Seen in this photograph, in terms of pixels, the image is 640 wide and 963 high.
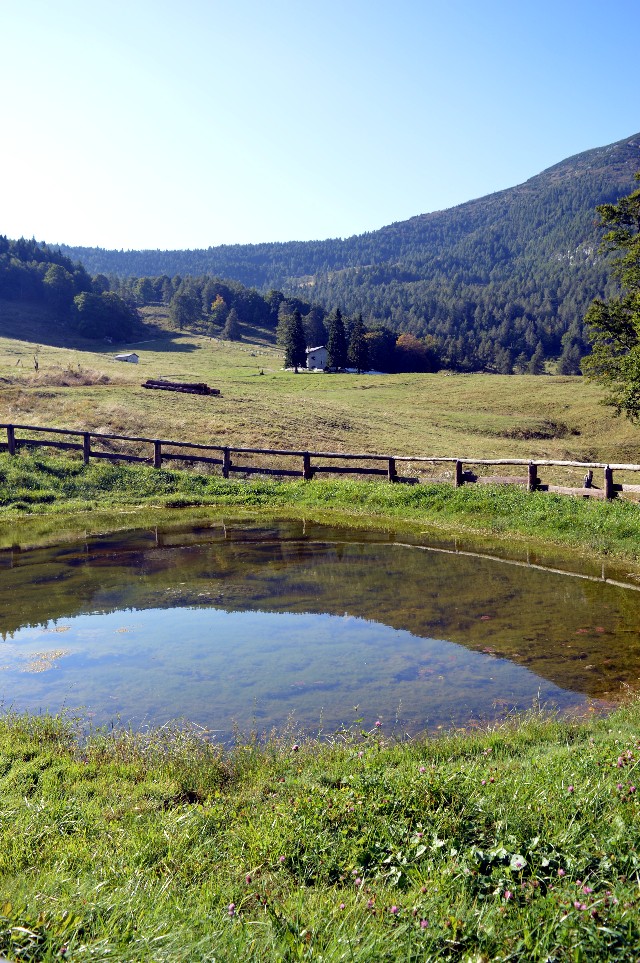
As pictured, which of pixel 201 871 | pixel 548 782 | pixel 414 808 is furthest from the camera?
pixel 548 782

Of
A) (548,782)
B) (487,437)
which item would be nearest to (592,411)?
(487,437)

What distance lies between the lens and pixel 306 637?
36.8 ft

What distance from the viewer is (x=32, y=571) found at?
50.2ft

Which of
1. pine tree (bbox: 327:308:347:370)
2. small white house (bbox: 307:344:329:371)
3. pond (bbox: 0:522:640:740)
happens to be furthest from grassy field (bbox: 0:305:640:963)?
small white house (bbox: 307:344:329:371)

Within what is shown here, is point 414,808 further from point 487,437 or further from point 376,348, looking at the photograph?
point 376,348

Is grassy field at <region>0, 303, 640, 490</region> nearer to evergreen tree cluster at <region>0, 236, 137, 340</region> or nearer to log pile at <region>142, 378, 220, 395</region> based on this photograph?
log pile at <region>142, 378, 220, 395</region>

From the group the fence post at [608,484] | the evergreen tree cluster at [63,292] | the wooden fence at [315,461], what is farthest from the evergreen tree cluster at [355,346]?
the fence post at [608,484]

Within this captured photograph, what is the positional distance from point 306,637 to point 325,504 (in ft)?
38.4

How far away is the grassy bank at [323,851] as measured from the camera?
3.53 metres

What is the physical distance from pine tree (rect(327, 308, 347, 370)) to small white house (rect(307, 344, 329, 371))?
23.4 feet

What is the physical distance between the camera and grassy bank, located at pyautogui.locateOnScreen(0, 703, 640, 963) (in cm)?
353

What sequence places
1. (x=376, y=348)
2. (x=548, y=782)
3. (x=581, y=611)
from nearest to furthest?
(x=548, y=782) < (x=581, y=611) < (x=376, y=348)

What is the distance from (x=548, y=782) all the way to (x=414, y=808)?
110 cm

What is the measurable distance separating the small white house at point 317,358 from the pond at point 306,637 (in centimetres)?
11294
